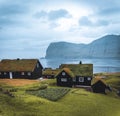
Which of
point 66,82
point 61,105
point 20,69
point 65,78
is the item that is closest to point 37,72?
point 20,69

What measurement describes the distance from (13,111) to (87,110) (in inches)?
506

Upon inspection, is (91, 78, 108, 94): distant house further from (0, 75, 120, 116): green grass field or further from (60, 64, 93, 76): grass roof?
(60, 64, 93, 76): grass roof

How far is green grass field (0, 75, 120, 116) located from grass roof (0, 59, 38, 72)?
23.7m

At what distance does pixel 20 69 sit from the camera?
8062cm

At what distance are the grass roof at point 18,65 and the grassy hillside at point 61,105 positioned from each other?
945 inches

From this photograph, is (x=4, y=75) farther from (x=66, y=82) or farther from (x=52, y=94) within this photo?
(x=52, y=94)

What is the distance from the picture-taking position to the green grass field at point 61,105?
4225cm

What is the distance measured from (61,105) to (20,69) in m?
36.2

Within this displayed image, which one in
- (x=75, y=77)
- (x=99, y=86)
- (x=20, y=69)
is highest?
(x=20, y=69)

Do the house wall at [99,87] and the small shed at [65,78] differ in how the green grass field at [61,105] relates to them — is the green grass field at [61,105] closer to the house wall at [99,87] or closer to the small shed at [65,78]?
the house wall at [99,87]

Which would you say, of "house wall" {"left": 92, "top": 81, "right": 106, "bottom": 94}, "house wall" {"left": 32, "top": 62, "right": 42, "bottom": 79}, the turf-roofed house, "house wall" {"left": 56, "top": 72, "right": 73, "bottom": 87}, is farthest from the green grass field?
"house wall" {"left": 32, "top": 62, "right": 42, "bottom": 79}

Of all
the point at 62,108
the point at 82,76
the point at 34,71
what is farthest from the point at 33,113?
the point at 34,71

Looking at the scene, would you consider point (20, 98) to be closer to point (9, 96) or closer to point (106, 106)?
point (9, 96)

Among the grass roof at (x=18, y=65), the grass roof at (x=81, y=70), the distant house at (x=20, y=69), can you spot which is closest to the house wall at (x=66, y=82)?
the grass roof at (x=81, y=70)
